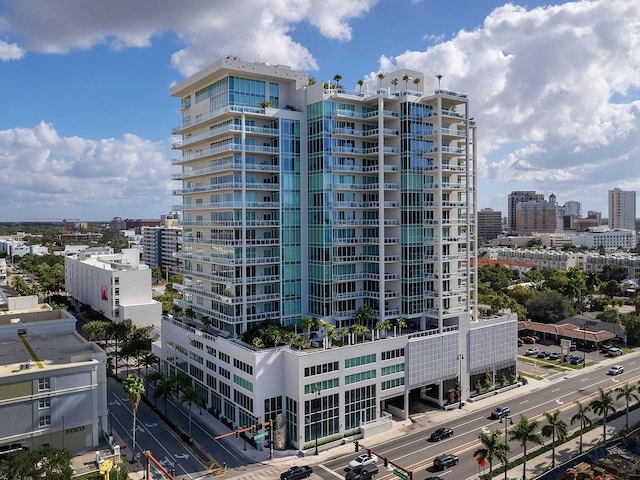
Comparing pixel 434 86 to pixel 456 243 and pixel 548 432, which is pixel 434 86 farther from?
pixel 548 432

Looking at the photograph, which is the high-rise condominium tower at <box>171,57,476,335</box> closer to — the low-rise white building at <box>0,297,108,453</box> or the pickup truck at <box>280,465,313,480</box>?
the low-rise white building at <box>0,297,108,453</box>

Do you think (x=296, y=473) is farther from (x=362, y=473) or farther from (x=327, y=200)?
(x=327, y=200)

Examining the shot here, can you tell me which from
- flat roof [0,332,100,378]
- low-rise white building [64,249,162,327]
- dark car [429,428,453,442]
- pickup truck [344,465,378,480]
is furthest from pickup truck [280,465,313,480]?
low-rise white building [64,249,162,327]

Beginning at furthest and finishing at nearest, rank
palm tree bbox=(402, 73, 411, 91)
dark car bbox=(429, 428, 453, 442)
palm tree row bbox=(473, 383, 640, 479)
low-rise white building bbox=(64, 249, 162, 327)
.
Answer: low-rise white building bbox=(64, 249, 162, 327) < palm tree bbox=(402, 73, 411, 91) < dark car bbox=(429, 428, 453, 442) < palm tree row bbox=(473, 383, 640, 479)

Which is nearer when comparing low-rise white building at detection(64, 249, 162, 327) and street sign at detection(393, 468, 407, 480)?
street sign at detection(393, 468, 407, 480)

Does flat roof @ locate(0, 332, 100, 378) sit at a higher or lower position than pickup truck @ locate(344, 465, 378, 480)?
higher

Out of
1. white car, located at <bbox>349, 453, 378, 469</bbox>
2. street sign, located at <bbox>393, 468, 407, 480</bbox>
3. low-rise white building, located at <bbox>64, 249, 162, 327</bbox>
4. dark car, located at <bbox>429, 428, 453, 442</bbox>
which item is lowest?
dark car, located at <bbox>429, 428, 453, 442</bbox>

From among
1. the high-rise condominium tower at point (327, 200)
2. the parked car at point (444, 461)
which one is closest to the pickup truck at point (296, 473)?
the parked car at point (444, 461)

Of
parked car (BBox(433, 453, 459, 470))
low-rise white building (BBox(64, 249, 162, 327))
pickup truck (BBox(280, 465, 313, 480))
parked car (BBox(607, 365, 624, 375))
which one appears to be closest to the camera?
pickup truck (BBox(280, 465, 313, 480))
